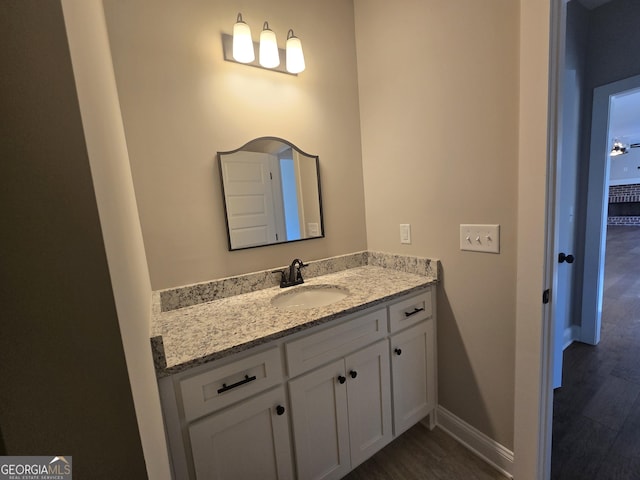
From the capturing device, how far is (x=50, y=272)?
329mm

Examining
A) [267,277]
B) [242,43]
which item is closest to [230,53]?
[242,43]

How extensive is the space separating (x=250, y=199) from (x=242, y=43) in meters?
0.74

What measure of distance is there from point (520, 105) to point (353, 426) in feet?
5.00

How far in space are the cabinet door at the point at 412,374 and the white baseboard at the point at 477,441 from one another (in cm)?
10

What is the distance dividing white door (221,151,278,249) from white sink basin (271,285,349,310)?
1.06 ft

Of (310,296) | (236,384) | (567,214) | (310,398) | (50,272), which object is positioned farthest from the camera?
(567,214)

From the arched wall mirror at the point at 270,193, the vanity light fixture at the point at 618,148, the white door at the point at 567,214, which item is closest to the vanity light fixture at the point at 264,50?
the arched wall mirror at the point at 270,193

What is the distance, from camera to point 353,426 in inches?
48.4

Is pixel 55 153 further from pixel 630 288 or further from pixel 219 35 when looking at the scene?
pixel 630 288

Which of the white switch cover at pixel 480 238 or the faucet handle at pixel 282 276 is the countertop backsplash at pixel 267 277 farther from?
the white switch cover at pixel 480 238

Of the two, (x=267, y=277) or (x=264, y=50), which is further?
(x=267, y=277)

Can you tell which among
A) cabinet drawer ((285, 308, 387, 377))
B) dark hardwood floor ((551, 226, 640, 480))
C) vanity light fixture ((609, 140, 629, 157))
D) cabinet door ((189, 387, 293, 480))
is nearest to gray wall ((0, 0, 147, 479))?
cabinet door ((189, 387, 293, 480))

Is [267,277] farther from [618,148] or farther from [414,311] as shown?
[618,148]

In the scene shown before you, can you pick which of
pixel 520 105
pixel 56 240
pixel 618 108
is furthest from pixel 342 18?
pixel 618 108
